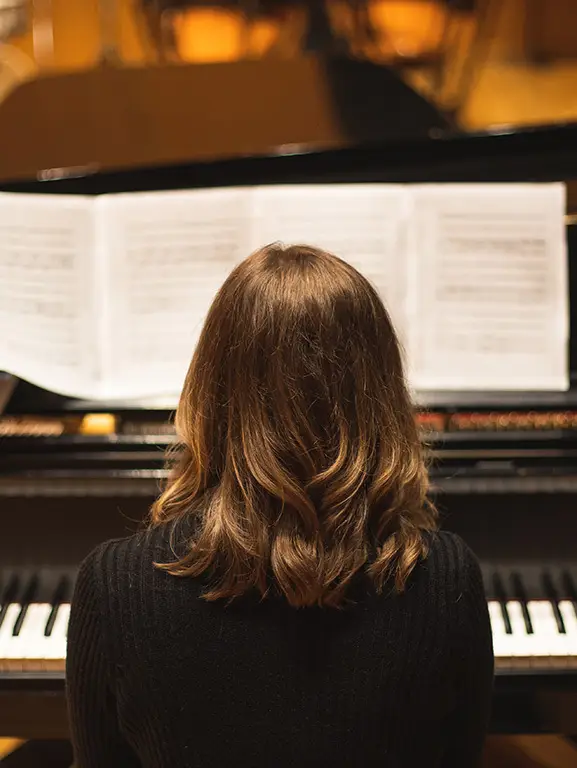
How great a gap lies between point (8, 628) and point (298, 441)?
2.83 feet

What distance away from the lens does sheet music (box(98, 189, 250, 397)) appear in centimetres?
184

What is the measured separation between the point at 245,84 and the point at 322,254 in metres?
1.74

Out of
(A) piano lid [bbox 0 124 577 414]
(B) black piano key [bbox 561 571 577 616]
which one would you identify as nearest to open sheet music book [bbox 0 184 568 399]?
(A) piano lid [bbox 0 124 577 414]

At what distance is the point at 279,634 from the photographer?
112cm

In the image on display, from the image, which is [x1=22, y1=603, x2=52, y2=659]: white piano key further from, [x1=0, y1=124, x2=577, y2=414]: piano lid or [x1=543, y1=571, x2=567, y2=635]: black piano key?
[x1=543, y1=571, x2=567, y2=635]: black piano key

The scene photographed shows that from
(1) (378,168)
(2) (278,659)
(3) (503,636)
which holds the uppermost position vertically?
(1) (378,168)

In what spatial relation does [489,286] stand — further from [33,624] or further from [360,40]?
[360,40]

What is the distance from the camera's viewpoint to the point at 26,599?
175cm

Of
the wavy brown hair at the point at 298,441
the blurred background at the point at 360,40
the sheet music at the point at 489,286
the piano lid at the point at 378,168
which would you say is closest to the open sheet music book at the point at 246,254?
the sheet music at the point at 489,286

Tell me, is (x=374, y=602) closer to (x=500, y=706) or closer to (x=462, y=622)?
(x=462, y=622)

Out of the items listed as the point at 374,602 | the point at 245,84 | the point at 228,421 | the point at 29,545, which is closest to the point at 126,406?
the point at 29,545

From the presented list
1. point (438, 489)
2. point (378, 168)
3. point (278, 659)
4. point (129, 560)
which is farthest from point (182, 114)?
point (278, 659)

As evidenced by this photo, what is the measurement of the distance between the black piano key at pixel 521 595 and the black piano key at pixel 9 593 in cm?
98

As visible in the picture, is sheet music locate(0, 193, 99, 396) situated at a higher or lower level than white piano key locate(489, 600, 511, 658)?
higher
